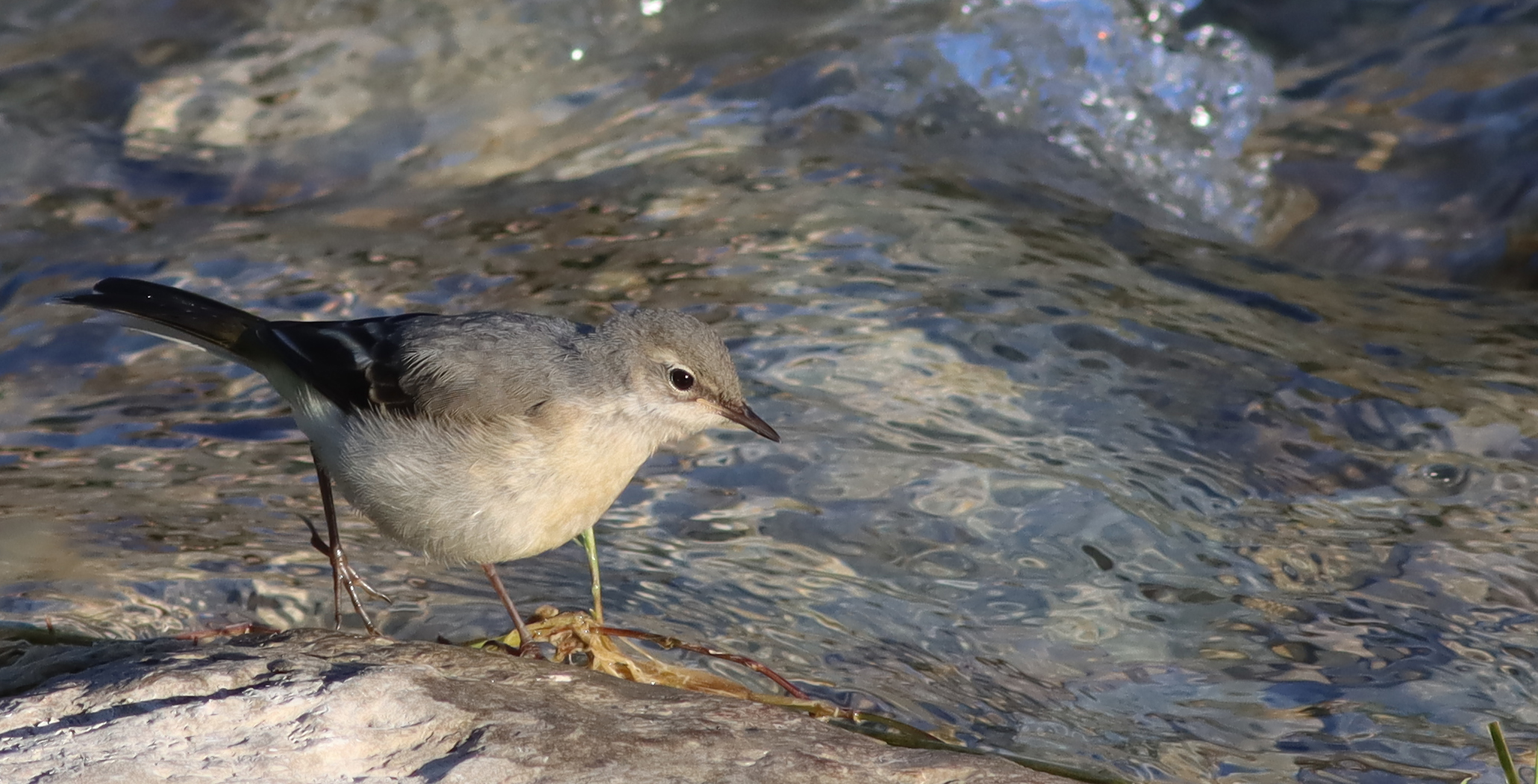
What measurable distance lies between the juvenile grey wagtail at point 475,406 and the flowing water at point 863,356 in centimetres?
77

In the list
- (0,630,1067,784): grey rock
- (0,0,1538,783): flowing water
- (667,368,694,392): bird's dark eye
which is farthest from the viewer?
(0,0,1538,783): flowing water

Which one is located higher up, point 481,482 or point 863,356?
point 481,482

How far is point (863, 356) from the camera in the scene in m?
6.94

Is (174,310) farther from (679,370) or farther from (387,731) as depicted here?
(387,731)

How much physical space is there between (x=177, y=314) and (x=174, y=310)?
0.02 meters

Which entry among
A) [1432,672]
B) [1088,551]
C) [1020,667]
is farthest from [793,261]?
[1432,672]

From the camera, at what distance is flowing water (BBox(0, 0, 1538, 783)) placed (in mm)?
5004

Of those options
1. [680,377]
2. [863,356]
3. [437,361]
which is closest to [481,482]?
[437,361]

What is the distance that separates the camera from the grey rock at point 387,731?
3229 millimetres

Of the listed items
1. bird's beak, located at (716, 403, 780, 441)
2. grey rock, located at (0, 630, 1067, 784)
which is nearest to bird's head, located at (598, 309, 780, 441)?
bird's beak, located at (716, 403, 780, 441)

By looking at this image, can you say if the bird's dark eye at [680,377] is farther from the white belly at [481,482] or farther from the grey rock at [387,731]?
the grey rock at [387,731]

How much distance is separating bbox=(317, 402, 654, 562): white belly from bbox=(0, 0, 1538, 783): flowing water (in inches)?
31.5

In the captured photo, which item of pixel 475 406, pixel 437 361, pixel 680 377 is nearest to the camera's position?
pixel 475 406

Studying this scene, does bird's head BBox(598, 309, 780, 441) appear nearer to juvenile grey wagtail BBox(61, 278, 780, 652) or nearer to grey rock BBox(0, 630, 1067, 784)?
juvenile grey wagtail BBox(61, 278, 780, 652)
